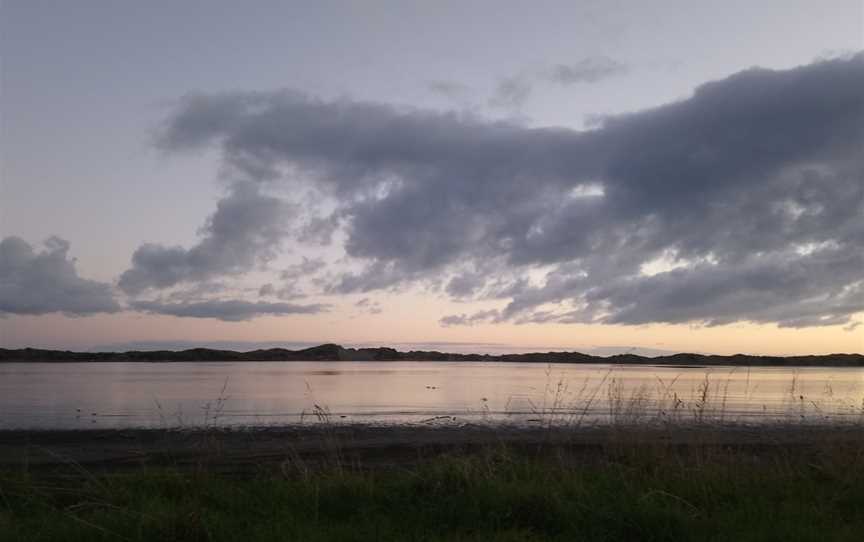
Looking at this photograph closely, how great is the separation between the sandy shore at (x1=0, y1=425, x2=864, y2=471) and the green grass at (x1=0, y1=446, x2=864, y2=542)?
2199mm

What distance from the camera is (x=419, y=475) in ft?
31.8

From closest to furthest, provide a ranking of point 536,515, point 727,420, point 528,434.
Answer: point 536,515, point 528,434, point 727,420

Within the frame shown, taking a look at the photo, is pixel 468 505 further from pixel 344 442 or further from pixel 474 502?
pixel 344 442

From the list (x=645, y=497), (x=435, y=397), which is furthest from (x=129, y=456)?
(x=435, y=397)

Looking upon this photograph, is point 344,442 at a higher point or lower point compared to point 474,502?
lower

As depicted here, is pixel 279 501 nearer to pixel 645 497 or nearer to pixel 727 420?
pixel 645 497

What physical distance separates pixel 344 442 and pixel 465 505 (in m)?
9.90

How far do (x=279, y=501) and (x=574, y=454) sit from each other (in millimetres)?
8583

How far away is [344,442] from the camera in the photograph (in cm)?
1800

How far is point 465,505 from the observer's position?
28.2 feet

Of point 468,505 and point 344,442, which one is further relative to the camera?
point 344,442

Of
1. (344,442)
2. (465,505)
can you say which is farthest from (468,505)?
(344,442)

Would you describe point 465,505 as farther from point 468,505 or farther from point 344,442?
point 344,442

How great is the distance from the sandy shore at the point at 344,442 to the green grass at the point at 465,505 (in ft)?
7.22
